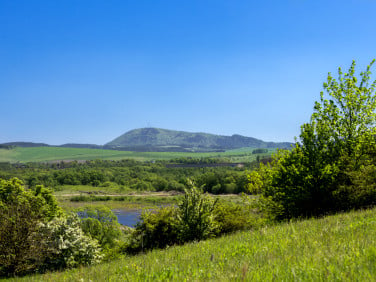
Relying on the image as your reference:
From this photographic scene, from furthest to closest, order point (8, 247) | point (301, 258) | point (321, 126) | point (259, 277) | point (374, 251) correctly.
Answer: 1. point (321, 126)
2. point (8, 247)
3. point (301, 258)
4. point (374, 251)
5. point (259, 277)

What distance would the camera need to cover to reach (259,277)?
155 inches

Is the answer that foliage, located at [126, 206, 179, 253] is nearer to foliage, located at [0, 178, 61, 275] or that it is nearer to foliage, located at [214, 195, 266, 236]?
foliage, located at [214, 195, 266, 236]

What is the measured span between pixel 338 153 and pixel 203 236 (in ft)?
41.9

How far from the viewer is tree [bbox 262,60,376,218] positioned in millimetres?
23453

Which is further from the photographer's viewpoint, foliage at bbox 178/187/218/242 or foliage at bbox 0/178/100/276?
foliage at bbox 178/187/218/242

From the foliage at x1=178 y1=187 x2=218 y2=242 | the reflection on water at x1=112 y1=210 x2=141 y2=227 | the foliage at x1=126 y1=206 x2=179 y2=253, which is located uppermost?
the foliage at x1=178 y1=187 x2=218 y2=242

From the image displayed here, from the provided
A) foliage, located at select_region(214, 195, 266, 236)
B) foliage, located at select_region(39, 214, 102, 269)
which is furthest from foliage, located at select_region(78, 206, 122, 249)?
foliage, located at select_region(214, 195, 266, 236)

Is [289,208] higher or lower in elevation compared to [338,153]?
lower

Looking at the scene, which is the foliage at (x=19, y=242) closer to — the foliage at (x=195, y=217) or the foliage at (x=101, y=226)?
the foliage at (x=195, y=217)

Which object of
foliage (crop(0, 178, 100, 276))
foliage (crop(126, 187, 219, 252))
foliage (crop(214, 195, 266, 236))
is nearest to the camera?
foliage (crop(0, 178, 100, 276))

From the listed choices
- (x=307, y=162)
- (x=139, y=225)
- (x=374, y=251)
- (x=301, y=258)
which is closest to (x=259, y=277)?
(x=301, y=258)

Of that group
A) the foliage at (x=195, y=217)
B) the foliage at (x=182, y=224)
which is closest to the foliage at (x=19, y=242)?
the foliage at (x=182, y=224)

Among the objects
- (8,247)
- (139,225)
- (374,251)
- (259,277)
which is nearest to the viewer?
(259,277)

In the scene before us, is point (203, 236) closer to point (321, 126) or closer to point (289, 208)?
point (289, 208)
